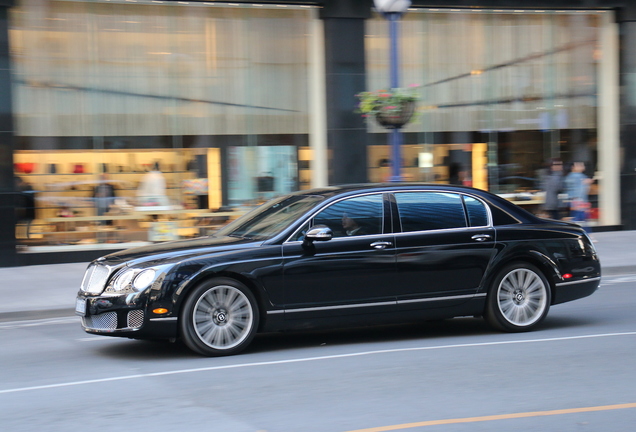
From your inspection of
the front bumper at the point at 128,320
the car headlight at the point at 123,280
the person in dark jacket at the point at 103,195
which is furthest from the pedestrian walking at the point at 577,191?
the car headlight at the point at 123,280

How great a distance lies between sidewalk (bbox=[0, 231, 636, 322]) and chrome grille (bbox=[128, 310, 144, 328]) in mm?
4116

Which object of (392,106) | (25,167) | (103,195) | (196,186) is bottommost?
(103,195)

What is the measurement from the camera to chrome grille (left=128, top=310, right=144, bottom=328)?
6.94 m

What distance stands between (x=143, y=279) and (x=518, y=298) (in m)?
3.70

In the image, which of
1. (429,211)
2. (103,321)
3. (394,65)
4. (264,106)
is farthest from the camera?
(264,106)

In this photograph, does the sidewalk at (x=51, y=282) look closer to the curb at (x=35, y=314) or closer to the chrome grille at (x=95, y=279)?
the curb at (x=35, y=314)

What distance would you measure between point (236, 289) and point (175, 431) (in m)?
2.27

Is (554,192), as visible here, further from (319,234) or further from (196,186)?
(319,234)

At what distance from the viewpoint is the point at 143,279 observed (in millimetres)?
6973

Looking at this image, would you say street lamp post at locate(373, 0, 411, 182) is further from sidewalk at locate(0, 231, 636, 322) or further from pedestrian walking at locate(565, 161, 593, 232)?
pedestrian walking at locate(565, 161, 593, 232)

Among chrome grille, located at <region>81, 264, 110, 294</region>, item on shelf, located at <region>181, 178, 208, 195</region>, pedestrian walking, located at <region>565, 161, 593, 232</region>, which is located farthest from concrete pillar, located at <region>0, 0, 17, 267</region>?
pedestrian walking, located at <region>565, 161, 593, 232</region>

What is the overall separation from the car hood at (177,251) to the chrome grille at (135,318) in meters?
0.44

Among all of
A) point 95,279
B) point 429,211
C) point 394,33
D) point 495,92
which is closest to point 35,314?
point 95,279

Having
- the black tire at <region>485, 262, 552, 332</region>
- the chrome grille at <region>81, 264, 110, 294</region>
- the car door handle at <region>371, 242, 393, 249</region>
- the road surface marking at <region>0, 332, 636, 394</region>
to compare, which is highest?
the car door handle at <region>371, 242, 393, 249</region>
